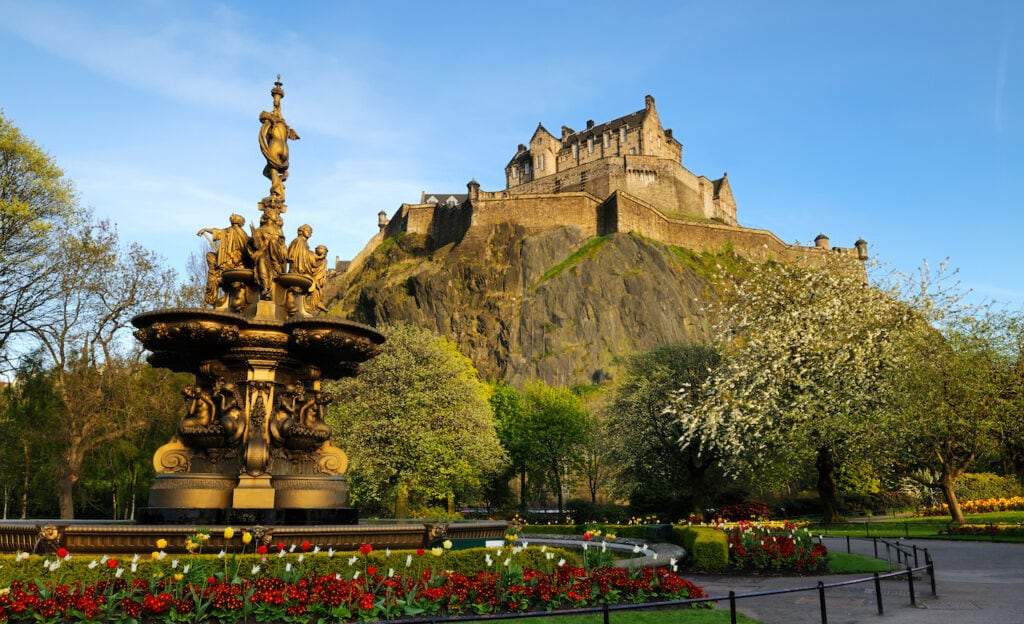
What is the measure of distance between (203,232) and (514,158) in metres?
105

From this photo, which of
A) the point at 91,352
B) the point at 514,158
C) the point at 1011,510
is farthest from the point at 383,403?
the point at 514,158

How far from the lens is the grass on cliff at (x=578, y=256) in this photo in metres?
86.2

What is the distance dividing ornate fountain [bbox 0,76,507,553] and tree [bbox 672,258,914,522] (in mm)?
15441

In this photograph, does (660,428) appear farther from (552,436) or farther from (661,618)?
(661,618)

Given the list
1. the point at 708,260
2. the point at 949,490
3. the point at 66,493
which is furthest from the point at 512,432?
the point at 708,260

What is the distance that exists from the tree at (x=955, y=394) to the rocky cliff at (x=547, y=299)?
168 ft

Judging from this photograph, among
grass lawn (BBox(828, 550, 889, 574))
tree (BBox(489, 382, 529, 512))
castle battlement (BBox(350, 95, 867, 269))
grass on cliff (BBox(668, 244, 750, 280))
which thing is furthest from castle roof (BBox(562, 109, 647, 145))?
grass lawn (BBox(828, 550, 889, 574))

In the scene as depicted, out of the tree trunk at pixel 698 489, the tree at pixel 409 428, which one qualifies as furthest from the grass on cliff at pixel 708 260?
the tree at pixel 409 428

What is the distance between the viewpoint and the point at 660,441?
116 feet

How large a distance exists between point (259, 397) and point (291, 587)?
18.7ft

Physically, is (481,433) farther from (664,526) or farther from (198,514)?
(198,514)

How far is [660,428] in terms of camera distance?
1387 inches

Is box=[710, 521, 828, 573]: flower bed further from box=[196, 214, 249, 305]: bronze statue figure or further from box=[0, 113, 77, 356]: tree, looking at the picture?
box=[0, 113, 77, 356]: tree

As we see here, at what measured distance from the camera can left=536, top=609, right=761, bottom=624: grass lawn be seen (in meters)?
8.56
